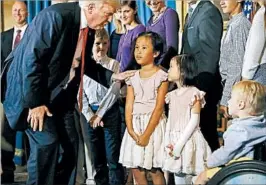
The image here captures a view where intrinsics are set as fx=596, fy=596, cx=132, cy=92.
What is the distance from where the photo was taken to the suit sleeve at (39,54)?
248 cm

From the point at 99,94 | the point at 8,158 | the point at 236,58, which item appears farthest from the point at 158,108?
the point at 8,158

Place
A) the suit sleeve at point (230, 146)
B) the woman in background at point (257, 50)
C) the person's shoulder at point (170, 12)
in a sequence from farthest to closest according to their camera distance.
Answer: the person's shoulder at point (170, 12), the woman in background at point (257, 50), the suit sleeve at point (230, 146)

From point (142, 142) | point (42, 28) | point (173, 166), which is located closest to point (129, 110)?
point (142, 142)

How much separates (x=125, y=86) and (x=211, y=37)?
1.40 feet

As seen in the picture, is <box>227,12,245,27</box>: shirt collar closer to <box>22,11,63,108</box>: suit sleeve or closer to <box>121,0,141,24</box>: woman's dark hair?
→ <box>121,0,141,24</box>: woman's dark hair

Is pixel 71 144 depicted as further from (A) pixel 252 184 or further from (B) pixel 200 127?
(A) pixel 252 184

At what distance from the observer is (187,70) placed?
8.29 feet

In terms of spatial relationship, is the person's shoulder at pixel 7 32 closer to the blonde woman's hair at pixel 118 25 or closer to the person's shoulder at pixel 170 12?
the blonde woman's hair at pixel 118 25

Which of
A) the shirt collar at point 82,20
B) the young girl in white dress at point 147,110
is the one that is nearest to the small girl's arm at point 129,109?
the young girl in white dress at point 147,110

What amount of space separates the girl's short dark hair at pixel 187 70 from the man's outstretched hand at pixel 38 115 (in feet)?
1.94

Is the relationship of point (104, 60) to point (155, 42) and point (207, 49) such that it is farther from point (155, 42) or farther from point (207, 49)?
point (207, 49)

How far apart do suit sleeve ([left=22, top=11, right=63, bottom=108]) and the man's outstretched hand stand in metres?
0.04

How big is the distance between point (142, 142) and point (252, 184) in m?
0.51

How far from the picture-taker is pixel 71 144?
2.60 m
